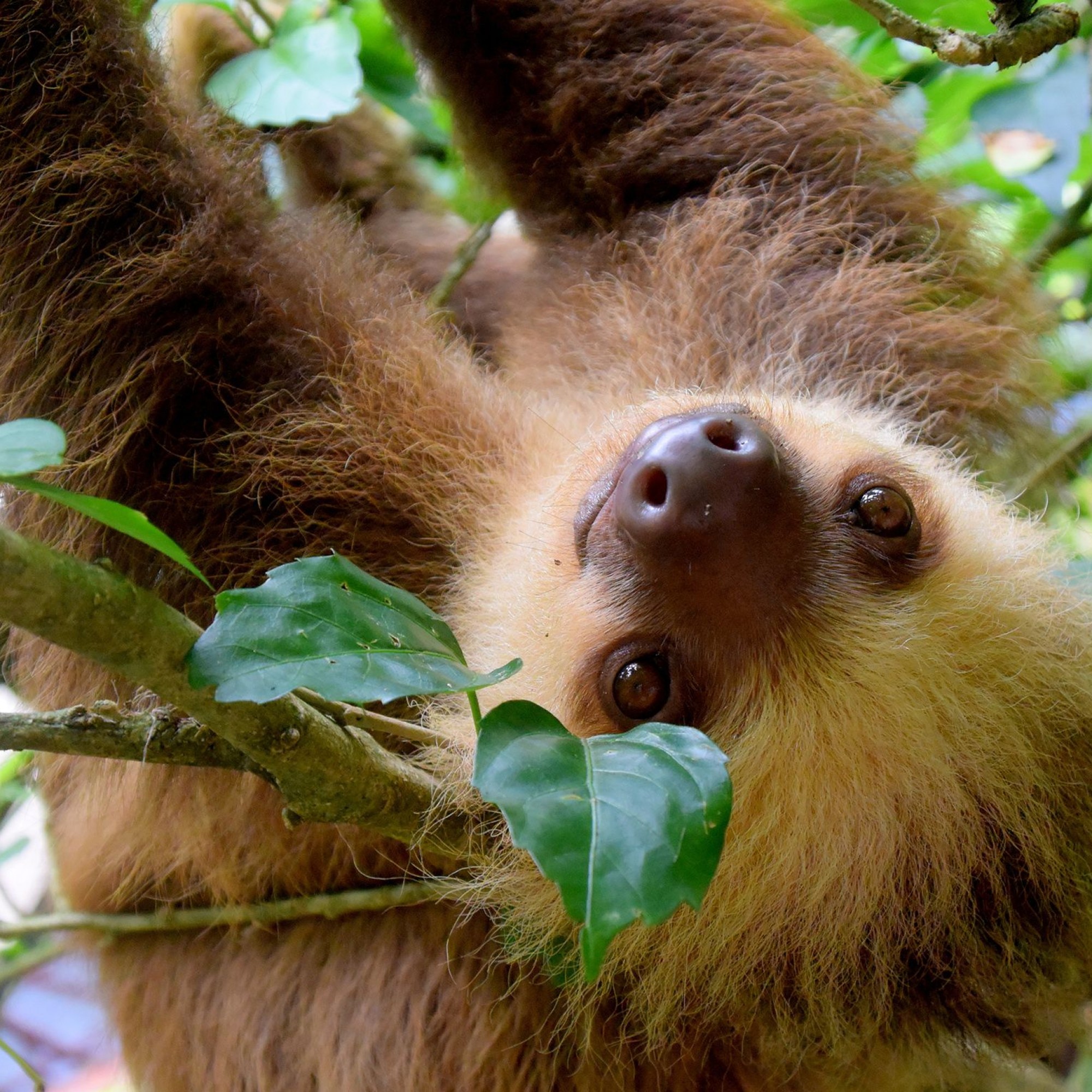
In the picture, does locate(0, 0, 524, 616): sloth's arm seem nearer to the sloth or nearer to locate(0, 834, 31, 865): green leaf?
the sloth

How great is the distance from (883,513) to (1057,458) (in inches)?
54.8

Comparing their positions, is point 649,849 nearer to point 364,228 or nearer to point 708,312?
point 708,312

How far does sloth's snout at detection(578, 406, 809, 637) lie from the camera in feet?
6.53

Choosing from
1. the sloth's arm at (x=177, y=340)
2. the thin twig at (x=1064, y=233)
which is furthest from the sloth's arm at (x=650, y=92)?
the sloth's arm at (x=177, y=340)

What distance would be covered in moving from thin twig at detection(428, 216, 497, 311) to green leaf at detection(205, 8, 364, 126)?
2.28 ft

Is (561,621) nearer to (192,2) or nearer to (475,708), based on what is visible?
(475,708)

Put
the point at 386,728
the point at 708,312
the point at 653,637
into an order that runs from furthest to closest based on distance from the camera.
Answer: the point at 708,312, the point at 653,637, the point at 386,728

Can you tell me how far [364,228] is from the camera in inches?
150

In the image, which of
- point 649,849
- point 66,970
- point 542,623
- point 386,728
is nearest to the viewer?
point 649,849

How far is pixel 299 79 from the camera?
9.07ft

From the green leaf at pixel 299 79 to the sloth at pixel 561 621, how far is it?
0.17 meters

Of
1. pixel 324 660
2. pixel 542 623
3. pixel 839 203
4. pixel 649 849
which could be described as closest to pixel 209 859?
pixel 542 623

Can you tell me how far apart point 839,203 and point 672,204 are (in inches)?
18.4

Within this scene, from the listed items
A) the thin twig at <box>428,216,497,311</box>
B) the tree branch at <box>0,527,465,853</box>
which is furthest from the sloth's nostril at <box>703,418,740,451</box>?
the thin twig at <box>428,216,497,311</box>
